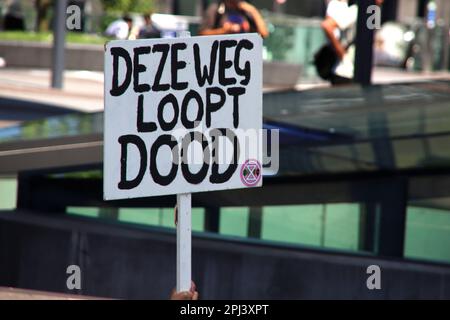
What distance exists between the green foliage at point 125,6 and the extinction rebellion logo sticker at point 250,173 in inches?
1007

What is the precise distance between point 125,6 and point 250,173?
2589 cm

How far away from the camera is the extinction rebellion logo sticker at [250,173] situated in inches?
191

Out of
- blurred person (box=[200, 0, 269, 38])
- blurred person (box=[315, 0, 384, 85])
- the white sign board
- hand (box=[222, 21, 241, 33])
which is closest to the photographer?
the white sign board

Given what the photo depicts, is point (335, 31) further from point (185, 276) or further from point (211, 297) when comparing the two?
point (185, 276)

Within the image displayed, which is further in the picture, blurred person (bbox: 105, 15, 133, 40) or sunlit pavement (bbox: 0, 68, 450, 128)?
blurred person (bbox: 105, 15, 133, 40)

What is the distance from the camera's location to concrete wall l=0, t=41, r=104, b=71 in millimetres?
21781

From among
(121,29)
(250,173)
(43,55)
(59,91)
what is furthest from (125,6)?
(250,173)

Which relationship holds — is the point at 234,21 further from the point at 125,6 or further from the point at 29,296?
the point at 125,6

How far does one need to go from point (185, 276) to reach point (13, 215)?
140 inches

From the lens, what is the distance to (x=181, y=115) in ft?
15.3

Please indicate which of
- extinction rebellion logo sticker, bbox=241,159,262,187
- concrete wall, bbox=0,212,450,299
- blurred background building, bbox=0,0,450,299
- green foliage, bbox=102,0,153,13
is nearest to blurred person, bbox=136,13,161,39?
green foliage, bbox=102,0,153,13

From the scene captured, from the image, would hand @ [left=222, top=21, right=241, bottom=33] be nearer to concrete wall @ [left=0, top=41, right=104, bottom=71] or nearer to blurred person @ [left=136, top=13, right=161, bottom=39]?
blurred person @ [left=136, top=13, right=161, bottom=39]

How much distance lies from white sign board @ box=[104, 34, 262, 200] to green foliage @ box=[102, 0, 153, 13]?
84.0 feet

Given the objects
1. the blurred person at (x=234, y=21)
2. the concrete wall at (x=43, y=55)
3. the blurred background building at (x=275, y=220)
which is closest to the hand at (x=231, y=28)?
the blurred person at (x=234, y=21)
